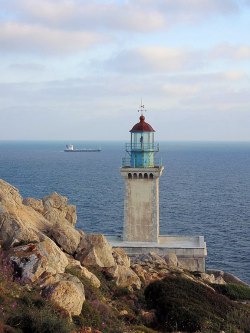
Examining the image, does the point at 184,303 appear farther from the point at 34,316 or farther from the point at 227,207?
the point at 227,207

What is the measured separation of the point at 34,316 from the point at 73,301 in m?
2.53

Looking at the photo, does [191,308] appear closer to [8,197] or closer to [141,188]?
[8,197]

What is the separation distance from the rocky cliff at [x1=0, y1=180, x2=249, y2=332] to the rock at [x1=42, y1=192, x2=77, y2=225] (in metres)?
0.06

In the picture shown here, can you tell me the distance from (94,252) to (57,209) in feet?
26.5

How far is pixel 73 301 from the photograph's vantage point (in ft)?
51.0

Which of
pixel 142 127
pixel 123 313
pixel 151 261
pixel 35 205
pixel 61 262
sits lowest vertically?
pixel 151 261

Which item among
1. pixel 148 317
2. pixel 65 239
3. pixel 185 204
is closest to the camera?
pixel 148 317

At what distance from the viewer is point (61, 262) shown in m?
18.5

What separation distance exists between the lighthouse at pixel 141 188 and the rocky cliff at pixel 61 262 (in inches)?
352

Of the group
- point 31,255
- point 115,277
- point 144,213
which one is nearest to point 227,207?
point 144,213

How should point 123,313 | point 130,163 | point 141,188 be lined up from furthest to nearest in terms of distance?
1. point 130,163
2. point 141,188
3. point 123,313

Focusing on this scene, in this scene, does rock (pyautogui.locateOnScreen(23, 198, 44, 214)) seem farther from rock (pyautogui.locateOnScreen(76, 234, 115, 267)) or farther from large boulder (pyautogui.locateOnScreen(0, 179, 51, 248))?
rock (pyautogui.locateOnScreen(76, 234, 115, 267))

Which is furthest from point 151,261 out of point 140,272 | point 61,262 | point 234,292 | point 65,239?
point 61,262

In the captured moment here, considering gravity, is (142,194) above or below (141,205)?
above
